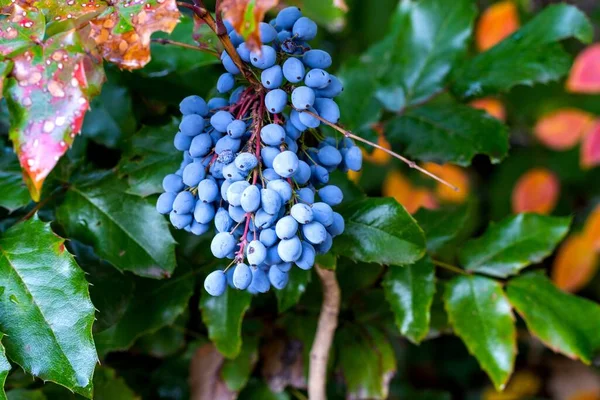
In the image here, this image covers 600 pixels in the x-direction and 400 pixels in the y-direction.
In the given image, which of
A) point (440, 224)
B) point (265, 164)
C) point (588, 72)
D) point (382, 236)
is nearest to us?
point (265, 164)

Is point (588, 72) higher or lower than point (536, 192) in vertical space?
higher

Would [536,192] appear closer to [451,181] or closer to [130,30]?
[451,181]

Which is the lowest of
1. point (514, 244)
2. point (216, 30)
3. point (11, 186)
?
point (11, 186)

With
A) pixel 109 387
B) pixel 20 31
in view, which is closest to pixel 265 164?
pixel 20 31

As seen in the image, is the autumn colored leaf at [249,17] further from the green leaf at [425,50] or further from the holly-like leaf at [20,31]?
the green leaf at [425,50]

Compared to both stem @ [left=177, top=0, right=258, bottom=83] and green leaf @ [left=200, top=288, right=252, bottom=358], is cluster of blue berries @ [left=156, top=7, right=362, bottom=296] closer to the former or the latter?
stem @ [left=177, top=0, right=258, bottom=83]

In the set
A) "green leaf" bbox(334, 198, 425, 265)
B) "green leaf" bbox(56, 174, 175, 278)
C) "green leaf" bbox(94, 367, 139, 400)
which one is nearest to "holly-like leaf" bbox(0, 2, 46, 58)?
"green leaf" bbox(56, 174, 175, 278)
